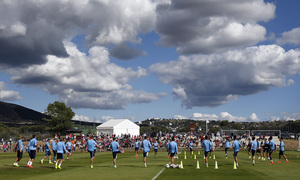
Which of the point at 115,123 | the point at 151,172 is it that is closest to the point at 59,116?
the point at 115,123

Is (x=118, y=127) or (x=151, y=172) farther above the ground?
(x=118, y=127)

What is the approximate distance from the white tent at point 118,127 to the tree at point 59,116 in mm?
22581

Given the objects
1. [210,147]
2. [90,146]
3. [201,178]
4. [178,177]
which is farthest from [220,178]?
[90,146]

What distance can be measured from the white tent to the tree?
22581 mm

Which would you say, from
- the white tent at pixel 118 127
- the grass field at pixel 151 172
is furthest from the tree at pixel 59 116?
the grass field at pixel 151 172

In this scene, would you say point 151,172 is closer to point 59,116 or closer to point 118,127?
point 118,127

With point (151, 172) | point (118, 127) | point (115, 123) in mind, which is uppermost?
point (115, 123)

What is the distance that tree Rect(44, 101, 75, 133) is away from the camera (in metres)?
113

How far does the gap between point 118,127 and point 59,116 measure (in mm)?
31710

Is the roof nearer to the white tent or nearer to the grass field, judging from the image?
the white tent

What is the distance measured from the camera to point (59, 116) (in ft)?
376

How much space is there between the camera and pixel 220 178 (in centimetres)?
1672

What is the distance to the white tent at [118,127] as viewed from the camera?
3623 inches

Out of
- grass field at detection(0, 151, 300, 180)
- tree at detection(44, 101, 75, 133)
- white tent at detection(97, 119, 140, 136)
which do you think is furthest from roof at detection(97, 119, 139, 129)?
grass field at detection(0, 151, 300, 180)
